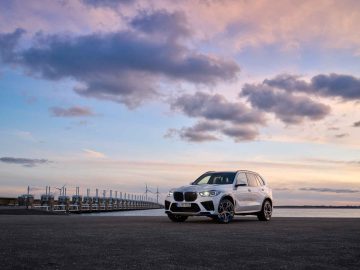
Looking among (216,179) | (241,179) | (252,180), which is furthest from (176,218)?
(252,180)

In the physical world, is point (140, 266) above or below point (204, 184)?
below

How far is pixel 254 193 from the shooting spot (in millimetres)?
18297

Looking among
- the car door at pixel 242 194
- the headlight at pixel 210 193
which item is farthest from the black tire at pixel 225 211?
the car door at pixel 242 194

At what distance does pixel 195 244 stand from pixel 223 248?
0.75 m

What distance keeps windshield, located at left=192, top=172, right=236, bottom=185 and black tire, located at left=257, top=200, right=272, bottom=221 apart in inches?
81.7

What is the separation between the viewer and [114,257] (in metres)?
6.73

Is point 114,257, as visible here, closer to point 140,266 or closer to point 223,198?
point 140,266

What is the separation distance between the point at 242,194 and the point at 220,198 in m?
1.42

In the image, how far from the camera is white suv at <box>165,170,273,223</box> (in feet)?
53.5

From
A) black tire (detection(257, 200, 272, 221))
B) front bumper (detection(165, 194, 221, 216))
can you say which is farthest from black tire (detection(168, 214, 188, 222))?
black tire (detection(257, 200, 272, 221))

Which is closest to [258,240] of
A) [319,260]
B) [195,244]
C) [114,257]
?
[195,244]

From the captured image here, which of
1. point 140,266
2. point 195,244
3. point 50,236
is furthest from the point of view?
point 50,236

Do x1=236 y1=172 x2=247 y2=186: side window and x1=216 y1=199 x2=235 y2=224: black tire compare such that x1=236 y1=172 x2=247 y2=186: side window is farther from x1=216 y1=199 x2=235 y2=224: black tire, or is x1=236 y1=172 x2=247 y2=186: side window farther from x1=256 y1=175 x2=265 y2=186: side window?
x1=256 y1=175 x2=265 y2=186: side window

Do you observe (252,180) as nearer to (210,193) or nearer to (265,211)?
(265,211)
